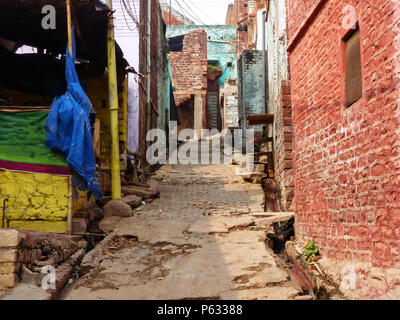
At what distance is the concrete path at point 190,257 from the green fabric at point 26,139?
1636 millimetres

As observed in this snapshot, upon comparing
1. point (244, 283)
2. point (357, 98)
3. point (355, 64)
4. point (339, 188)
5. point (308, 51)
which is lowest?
point (244, 283)

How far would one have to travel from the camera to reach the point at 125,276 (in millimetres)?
4613

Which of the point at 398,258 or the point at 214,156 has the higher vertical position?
the point at 214,156

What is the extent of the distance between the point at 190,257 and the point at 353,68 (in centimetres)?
313

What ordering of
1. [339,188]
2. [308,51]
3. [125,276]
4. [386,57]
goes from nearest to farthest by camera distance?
1. [386,57]
2. [339,188]
3. [125,276]
4. [308,51]

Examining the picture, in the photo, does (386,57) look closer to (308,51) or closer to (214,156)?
(308,51)

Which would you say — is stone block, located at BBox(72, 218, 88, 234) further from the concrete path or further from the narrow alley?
the concrete path

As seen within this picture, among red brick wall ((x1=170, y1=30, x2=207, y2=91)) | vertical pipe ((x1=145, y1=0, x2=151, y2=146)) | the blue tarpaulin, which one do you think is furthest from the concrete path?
red brick wall ((x1=170, y1=30, x2=207, y2=91))

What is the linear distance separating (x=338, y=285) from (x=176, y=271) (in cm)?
190

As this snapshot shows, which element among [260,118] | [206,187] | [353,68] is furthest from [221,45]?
[353,68]

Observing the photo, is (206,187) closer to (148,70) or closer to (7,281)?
(148,70)

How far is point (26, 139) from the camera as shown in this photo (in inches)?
226

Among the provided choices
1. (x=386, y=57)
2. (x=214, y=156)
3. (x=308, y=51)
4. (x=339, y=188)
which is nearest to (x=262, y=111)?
(x=214, y=156)

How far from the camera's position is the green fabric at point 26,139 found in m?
5.65
